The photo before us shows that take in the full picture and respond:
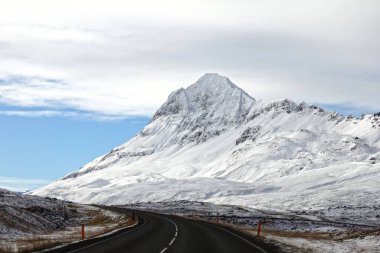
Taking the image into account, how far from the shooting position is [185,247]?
2667cm

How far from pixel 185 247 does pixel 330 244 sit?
31.1 ft

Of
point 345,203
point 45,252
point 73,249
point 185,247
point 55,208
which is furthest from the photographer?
point 345,203

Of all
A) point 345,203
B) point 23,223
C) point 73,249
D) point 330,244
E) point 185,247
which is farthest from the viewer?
point 345,203

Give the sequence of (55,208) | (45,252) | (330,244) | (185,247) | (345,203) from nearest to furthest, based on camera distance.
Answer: (45,252) < (185,247) < (330,244) < (55,208) < (345,203)

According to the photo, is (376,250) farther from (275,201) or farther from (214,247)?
(275,201)

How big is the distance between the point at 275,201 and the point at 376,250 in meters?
174

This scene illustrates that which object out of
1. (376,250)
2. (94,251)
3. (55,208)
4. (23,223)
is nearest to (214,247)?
(94,251)

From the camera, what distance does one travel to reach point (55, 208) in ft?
253

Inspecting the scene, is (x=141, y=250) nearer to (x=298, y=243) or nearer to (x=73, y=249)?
(x=73, y=249)

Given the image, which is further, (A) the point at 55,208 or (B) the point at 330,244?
(A) the point at 55,208

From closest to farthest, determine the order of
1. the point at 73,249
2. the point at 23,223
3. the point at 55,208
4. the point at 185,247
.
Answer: the point at 73,249 < the point at 185,247 < the point at 23,223 < the point at 55,208

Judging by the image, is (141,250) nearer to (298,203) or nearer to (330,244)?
(330,244)

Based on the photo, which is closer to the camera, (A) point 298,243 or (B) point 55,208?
(A) point 298,243

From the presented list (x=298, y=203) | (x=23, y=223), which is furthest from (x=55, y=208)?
(x=298, y=203)
